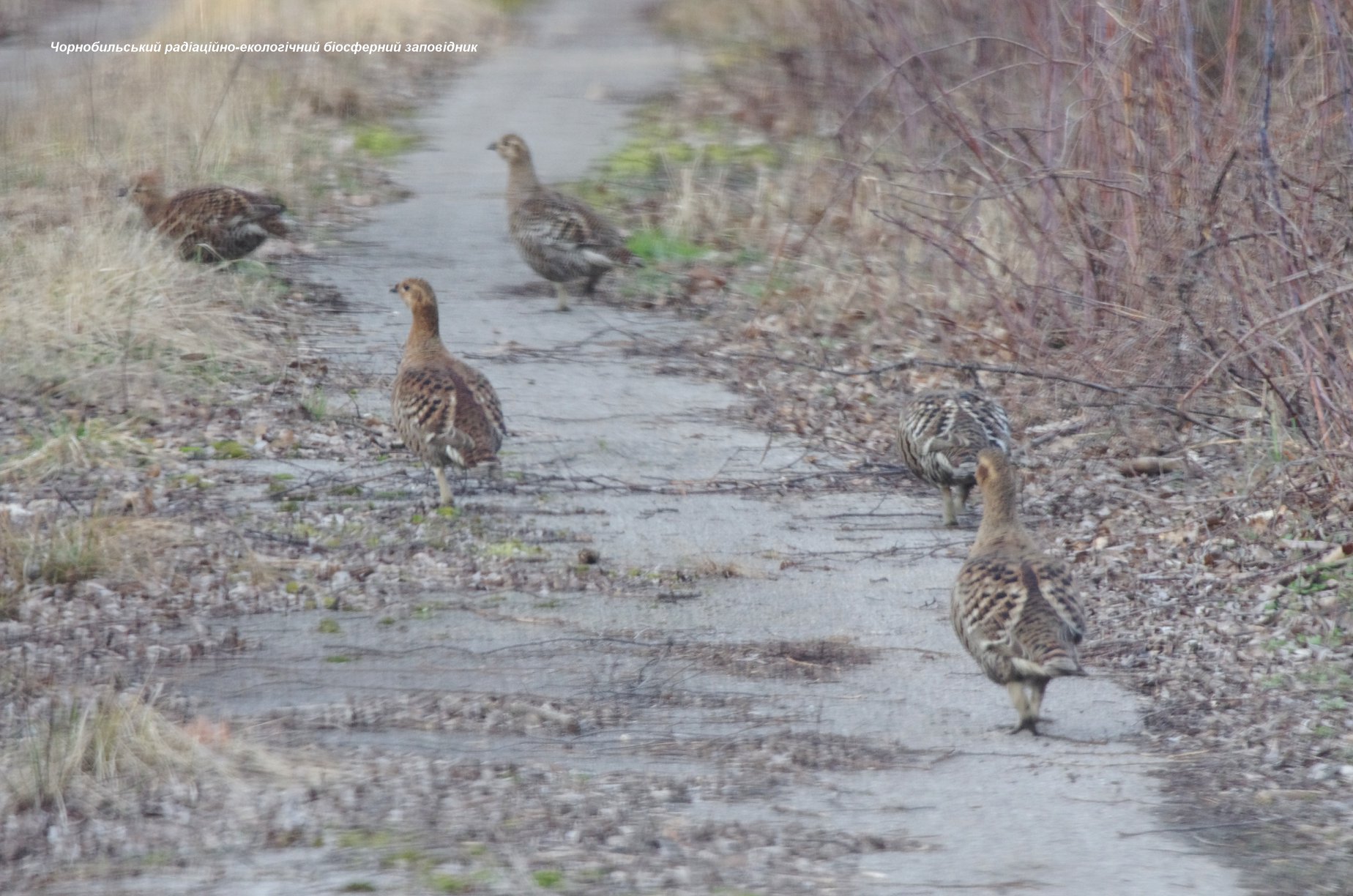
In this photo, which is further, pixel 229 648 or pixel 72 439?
pixel 72 439

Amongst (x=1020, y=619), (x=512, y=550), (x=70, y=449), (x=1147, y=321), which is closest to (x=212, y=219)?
(x=70, y=449)

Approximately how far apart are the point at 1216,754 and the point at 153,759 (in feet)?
11.1

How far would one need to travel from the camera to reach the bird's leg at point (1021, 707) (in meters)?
5.69

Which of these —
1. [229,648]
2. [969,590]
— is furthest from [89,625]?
[969,590]

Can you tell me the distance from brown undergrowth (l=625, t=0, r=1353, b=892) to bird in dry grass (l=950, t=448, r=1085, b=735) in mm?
528

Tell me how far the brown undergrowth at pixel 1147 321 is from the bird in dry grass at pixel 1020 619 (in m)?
0.53

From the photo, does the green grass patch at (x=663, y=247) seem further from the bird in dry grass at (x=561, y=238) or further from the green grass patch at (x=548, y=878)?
the green grass patch at (x=548, y=878)

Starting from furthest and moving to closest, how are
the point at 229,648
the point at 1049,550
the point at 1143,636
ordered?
1. the point at 1049,550
2. the point at 1143,636
3. the point at 229,648

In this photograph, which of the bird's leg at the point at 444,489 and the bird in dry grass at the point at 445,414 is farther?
the bird's leg at the point at 444,489

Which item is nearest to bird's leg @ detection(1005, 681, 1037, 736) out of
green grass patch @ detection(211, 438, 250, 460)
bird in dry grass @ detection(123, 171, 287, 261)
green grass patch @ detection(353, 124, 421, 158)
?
green grass patch @ detection(211, 438, 250, 460)

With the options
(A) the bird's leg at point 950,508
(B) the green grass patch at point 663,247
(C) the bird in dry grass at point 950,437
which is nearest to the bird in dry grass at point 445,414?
(C) the bird in dry grass at point 950,437

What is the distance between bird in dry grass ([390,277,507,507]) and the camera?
7.86m

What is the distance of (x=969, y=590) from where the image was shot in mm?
5930

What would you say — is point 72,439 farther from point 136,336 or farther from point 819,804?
point 819,804
